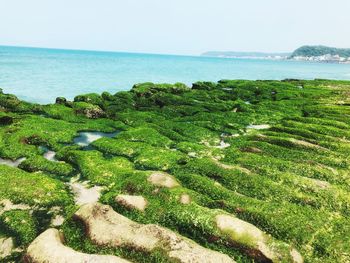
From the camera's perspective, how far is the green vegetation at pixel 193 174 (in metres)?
14.0

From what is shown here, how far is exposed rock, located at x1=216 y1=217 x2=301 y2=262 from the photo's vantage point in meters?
12.5

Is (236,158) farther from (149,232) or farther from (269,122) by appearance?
(269,122)

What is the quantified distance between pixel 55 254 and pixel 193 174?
9.37m

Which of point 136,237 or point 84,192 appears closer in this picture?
point 136,237

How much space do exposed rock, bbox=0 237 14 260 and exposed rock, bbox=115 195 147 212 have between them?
463cm

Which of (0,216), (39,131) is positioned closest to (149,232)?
(0,216)

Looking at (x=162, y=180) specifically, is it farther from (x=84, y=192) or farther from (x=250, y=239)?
(x=250, y=239)

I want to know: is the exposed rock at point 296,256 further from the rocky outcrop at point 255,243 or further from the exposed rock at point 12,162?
the exposed rock at point 12,162

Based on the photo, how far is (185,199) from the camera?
1622cm

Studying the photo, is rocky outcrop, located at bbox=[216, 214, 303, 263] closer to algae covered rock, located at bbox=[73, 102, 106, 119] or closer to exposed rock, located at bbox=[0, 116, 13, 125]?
exposed rock, located at bbox=[0, 116, 13, 125]

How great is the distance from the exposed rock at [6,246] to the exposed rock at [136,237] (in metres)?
2.82

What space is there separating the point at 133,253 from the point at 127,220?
1.88 metres

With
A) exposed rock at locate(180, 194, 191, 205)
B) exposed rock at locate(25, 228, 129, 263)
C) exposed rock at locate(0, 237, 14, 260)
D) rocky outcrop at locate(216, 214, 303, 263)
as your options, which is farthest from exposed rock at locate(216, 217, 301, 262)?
exposed rock at locate(0, 237, 14, 260)

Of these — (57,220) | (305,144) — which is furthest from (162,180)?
(305,144)
